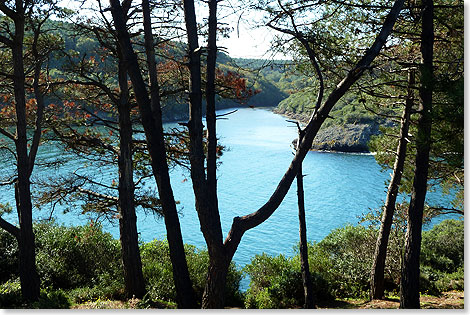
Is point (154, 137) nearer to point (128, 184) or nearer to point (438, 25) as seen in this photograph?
point (128, 184)

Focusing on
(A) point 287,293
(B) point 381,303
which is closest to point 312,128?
(B) point 381,303

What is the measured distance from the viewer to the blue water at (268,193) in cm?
1809

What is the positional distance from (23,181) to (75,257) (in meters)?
4.60

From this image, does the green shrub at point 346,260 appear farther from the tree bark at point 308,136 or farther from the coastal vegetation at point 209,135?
the tree bark at point 308,136

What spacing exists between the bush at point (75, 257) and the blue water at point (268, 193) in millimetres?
830

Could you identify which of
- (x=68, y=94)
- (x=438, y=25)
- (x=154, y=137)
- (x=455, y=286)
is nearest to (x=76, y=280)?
(x=68, y=94)

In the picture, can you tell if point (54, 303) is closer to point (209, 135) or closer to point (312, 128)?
point (209, 135)

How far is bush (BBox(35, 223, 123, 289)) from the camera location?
10.4 m

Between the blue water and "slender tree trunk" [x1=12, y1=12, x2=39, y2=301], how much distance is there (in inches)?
172

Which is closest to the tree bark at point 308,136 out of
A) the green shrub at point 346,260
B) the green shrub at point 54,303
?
the green shrub at point 54,303

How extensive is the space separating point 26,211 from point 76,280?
12.2ft

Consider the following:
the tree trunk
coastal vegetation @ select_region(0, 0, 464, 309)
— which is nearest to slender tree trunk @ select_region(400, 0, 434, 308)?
coastal vegetation @ select_region(0, 0, 464, 309)

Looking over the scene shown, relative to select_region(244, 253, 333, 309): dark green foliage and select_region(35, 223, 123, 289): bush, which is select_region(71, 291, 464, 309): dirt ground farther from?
select_region(35, 223, 123, 289): bush

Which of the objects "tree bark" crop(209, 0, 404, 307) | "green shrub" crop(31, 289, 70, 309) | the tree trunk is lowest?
"green shrub" crop(31, 289, 70, 309)
